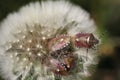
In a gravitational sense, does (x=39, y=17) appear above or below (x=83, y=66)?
above

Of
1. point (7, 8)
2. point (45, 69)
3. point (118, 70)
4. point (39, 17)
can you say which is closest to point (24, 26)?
point (39, 17)

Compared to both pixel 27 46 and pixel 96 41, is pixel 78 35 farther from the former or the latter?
pixel 27 46

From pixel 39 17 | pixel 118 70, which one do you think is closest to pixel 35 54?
pixel 39 17

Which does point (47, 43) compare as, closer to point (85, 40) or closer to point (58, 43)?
point (58, 43)

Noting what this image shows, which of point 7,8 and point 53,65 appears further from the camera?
point 7,8

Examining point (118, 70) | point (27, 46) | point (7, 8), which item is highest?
point (7, 8)

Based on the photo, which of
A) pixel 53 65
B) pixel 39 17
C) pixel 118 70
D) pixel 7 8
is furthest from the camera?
pixel 118 70

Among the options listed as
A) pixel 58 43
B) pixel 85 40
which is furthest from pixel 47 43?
pixel 85 40

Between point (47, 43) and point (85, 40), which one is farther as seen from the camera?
point (47, 43)

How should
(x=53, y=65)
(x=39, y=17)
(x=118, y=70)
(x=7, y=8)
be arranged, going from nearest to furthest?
(x=53, y=65)
(x=39, y=17)
(x=7, y=8)
(x=118, y=70)

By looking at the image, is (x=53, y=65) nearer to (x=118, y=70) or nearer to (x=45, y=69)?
(x=45, y=69)
